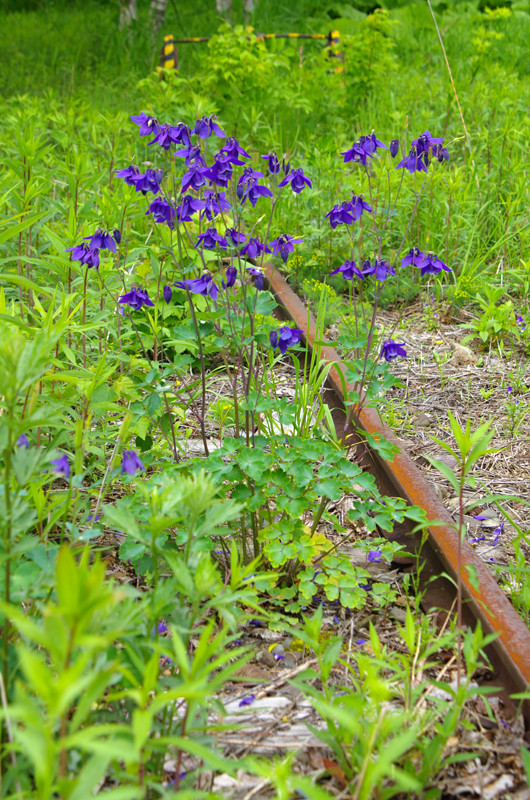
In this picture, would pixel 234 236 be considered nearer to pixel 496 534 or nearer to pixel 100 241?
pixel 100 241

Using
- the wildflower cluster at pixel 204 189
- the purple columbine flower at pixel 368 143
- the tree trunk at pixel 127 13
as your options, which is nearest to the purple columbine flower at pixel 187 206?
the wildflower cluster at pixel 204 189

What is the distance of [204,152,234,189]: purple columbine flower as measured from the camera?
6.69 ft

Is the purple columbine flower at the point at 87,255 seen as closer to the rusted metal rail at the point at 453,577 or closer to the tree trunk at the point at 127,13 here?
the rusted metal rail at the point at 453,577

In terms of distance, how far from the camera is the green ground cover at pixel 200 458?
1209mm

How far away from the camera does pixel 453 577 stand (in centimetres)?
193

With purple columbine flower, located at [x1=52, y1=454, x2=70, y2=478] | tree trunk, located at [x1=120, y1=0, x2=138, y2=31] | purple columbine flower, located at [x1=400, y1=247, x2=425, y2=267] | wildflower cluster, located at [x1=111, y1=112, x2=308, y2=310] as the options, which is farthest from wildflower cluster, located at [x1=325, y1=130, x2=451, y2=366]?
tree trunk, located at [x1=120, y1=0, x2=138, y2=31]

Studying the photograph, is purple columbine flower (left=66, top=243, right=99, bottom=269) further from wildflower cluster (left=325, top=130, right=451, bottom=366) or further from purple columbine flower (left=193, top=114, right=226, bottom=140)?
wildflower cluster (left=325, top=130, right=451, bottom=366)

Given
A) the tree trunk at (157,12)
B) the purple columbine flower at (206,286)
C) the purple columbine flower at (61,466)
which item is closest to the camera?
the purple columbine flower at (61,466)

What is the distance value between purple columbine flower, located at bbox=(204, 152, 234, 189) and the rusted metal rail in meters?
0.92

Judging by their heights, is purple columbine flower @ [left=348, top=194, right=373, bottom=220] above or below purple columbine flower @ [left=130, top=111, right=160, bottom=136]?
below

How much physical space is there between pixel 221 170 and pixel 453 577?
1374 mm

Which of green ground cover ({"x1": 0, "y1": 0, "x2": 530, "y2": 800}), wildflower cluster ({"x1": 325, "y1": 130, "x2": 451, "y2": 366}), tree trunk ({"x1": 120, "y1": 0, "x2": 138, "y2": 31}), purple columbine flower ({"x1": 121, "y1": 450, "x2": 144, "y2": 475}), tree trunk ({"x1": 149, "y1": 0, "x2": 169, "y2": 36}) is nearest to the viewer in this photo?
green ground cover ({"x1": 0, "y1": 0, "x2": 530, "y2": 800})

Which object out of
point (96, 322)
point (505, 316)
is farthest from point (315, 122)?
point (96, 322)

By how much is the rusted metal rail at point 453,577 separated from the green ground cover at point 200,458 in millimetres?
91
